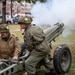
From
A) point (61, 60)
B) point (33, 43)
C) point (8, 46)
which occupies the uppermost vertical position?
point (33, 43)

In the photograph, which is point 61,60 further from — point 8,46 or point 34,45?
point 8,46

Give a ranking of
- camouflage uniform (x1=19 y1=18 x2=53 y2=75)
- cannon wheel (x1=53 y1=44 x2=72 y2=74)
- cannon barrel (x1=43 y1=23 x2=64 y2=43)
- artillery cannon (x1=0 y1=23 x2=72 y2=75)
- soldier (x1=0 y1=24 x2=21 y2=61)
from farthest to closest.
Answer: cannon barrel (x1=43 y1=23 x2=64 y2=43) → cannon wheel (x1=53 y1=44 x2=72 y2=74) → soldier (x1=0 y1=24 x2=21 y2=61) → camouflage uniform (x1=19 y1=18 x2=53 y2=75) → artillery cannon (x1=0 y1=23 x2=72 y2=75)

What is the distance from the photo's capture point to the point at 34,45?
18.5 feet

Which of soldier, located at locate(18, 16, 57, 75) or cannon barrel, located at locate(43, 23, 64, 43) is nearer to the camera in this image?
soldier, located at locate(18, 16, 57, 75)

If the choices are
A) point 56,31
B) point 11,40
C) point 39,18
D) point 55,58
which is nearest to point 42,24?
point 39,18

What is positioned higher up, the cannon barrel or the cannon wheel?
the cannon barrel

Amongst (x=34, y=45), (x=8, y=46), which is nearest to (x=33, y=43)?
(x=34, y=45)

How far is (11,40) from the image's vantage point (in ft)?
18.9

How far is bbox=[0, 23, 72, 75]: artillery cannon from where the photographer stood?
17.7ft

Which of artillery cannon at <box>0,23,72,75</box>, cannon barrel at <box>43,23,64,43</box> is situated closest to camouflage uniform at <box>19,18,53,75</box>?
artillery cannon at <box>0,23,72,75</box>

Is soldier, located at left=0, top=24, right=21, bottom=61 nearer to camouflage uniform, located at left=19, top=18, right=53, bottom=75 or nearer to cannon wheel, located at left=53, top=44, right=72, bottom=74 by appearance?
camouflage uniform, located at left=19, top=18, right=53, bottom=75

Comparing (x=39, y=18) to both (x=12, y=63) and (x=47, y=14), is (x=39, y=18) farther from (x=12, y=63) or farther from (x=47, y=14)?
(x=12, y=63)

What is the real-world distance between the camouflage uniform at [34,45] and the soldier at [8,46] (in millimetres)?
241

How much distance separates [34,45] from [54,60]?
3.21 ft
